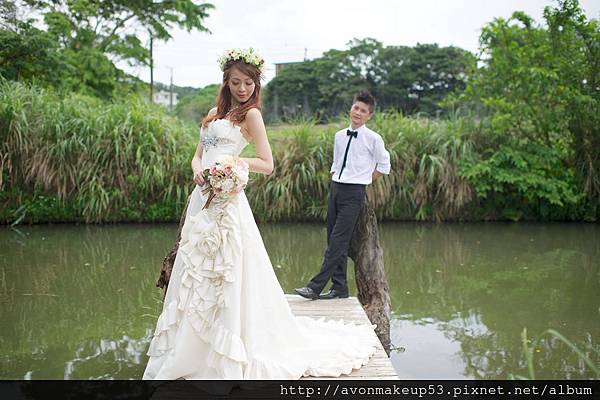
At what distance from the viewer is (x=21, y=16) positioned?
15.1 m

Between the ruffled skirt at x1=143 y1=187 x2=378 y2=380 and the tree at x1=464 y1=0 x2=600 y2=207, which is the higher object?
the tree at x1=464 y1=0 x2=600 y2=207

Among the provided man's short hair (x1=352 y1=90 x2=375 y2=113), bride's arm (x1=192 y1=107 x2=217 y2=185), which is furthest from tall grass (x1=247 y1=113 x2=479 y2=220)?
bride's arm (x1=192 y1=107 x2=217 y2=185)

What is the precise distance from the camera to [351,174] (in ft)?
16.4

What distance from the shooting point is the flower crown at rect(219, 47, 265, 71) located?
349 cm

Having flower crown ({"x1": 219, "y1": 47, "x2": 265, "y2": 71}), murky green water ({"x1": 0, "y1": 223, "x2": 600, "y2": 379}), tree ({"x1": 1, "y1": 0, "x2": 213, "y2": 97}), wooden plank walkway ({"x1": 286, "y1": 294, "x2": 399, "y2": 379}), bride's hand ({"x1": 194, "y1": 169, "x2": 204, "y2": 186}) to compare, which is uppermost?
tree ({"x1": 1, "y1": 0, "x2": 213, "y2": 97})

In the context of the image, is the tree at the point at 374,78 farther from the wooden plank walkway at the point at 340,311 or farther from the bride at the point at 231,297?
the bride at the point at 231,297

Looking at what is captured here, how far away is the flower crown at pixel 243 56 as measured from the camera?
137 inches

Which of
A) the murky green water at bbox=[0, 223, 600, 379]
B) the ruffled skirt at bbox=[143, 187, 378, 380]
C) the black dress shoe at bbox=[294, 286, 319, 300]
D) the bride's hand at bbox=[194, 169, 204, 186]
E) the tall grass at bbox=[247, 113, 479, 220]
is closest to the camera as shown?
the ruffled skirt at bbox=[143, 187, 378, 380]

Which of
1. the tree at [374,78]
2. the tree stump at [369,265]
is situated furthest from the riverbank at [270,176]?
the tree at [374,78]

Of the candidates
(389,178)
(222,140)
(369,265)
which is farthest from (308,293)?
(389,178)

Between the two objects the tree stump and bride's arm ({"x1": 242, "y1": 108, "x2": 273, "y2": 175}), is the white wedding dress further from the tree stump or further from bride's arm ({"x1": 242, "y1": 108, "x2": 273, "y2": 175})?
the tree stump

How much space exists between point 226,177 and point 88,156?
8442mm

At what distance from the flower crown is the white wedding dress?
37 centimetres

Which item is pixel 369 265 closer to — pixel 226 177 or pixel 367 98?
pixel 367 98
